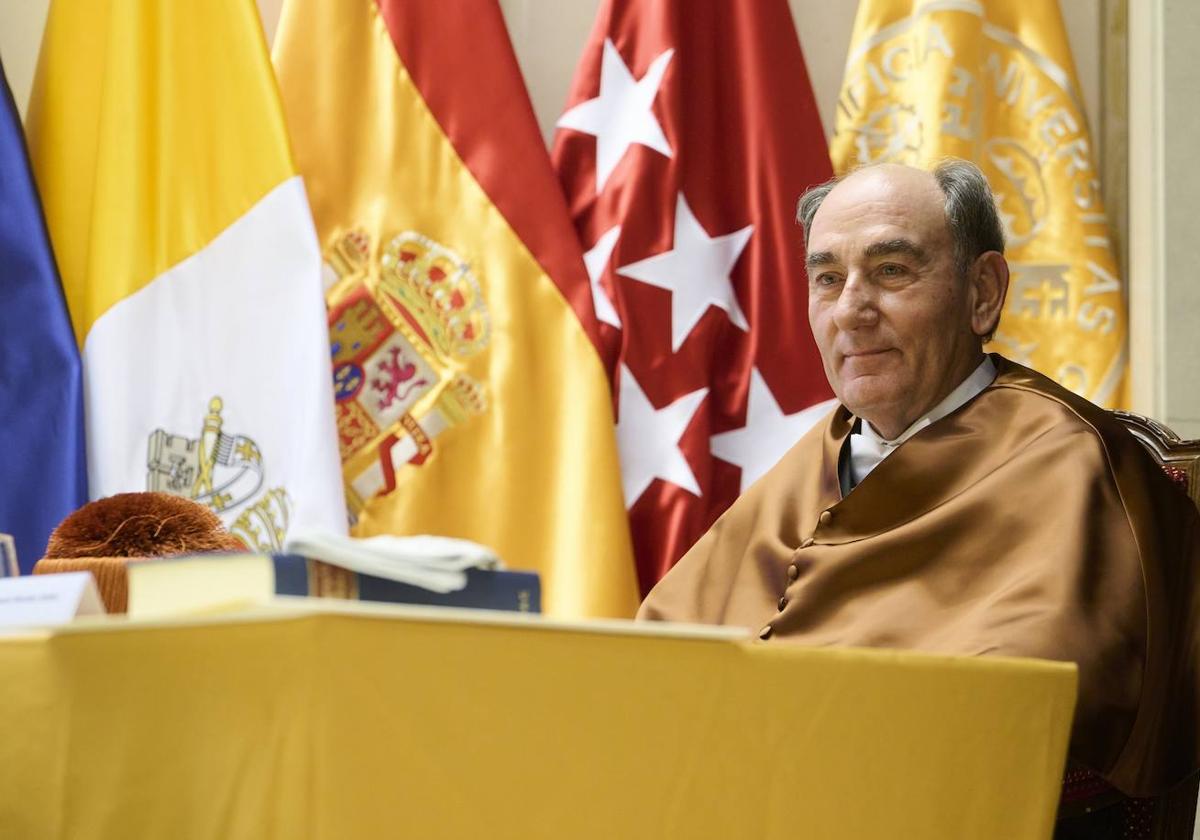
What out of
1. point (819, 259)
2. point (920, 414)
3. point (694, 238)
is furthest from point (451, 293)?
point (920, 414)

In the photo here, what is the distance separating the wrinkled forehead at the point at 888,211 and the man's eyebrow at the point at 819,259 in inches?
0.4

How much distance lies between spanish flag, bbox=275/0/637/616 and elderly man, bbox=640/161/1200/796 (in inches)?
31.1

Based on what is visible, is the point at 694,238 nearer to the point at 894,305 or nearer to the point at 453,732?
the point at 894,305

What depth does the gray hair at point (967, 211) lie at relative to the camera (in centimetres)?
227

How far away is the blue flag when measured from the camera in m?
2.99

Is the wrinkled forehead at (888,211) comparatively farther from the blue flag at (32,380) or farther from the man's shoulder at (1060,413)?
the blue flag at (32,380)

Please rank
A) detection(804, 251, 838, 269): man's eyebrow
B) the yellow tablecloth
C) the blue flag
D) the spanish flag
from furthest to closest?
the spanish flag, the blue flag, detection(804, 251, 838, 269): man's eyebrow, the yellow tablecloth

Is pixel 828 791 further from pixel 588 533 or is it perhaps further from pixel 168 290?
pixel 168 290

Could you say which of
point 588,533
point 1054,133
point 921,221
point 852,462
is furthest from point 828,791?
point 1054,133

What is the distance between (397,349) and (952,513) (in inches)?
64.2

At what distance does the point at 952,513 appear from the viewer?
1860 mm

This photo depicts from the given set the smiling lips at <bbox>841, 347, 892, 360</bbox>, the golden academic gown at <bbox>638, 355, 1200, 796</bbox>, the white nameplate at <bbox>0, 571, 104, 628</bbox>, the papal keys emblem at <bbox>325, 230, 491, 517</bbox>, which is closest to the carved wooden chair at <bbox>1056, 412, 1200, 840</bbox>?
the golden academic gown at <bbox>638, 355, 1200, 796</bbox>

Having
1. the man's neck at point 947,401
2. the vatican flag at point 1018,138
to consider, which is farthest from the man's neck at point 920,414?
the vatican flag at point 1018,138

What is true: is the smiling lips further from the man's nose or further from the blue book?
the blue book
